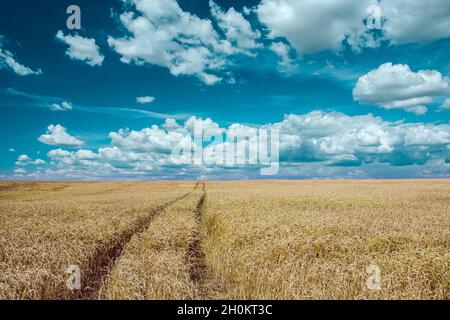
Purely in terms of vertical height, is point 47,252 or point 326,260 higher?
point 47,252

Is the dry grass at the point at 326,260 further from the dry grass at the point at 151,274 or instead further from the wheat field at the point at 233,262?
the dry grass at the point at 151,274

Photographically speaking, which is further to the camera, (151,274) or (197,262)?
(197,262)

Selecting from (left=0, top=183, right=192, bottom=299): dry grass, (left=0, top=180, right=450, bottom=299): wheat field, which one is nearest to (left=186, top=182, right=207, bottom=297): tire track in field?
(left=0, top=180, right=450, bottom=299): wheat field

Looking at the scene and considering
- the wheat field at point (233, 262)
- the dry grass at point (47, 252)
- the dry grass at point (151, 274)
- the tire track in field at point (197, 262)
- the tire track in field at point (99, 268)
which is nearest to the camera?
the dry grass at point (151, 274)

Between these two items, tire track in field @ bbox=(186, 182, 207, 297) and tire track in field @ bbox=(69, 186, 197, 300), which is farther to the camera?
tire track in field @ bbox=(186, 182, 207, 297)

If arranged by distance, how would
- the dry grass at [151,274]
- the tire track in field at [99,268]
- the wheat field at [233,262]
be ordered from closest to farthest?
the dry grass at [151,274] → the wheat field at [233,262] → the tire track in field at [99,268]

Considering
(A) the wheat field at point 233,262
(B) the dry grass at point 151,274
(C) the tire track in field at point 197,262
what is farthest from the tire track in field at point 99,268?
(C) the tire track in field at point 197,262

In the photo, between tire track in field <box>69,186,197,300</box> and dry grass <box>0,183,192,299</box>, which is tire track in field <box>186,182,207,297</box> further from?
dry grass <box>0,183,192,299</box>

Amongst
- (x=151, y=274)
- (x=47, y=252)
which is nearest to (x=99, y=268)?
(x=47, y=252)

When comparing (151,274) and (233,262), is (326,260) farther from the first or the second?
(151,274)
